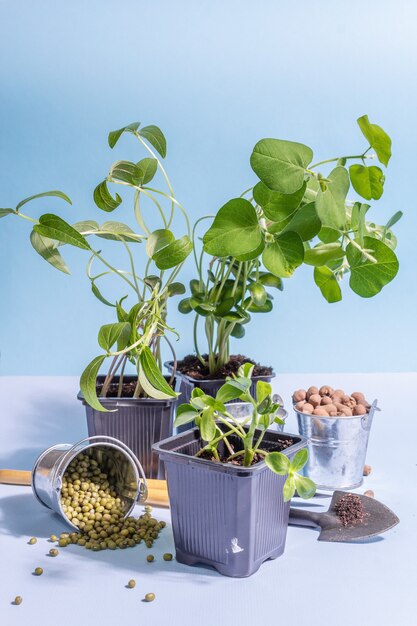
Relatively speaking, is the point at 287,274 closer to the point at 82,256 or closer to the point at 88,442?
the point at 88,442

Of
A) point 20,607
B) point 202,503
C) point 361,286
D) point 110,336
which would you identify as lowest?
point 20,607

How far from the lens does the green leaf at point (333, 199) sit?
1183mm

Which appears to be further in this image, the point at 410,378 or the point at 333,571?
the point at 410,378

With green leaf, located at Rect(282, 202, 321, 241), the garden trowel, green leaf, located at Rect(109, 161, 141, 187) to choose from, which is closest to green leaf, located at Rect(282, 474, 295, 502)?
the garden trowel

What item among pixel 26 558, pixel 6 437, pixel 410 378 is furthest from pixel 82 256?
pixel 26 558

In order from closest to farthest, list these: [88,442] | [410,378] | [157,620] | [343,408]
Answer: [157,620], [88,442], [343,408], [410,378]

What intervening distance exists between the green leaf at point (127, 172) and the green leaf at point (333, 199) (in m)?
0.46

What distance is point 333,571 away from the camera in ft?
4.13

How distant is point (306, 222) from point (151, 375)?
14.2 inches

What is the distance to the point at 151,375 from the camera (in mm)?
1315

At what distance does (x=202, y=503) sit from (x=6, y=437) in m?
0.90

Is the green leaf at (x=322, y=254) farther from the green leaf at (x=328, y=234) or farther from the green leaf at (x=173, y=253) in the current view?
the green leaf at (x=173, y=253)

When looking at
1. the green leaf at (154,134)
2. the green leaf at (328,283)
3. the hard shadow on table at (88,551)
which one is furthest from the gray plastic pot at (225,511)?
the green leaf at (154,134)

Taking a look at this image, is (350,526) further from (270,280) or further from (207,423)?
(270,280)
